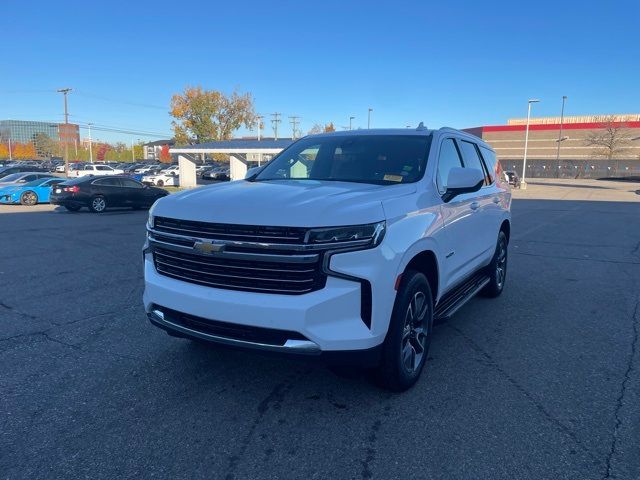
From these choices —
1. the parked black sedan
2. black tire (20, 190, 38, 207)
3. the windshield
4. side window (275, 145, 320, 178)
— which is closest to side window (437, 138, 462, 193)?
the windshield

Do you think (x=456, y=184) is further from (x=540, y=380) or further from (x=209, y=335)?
(x=209, y=335)

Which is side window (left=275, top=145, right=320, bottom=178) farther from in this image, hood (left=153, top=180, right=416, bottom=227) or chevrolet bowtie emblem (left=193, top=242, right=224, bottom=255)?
chevrolet bowtie emblem (left=193, top=242, right=224, bottom=255)

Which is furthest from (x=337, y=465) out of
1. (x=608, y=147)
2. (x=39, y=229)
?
(x=608, y=147)

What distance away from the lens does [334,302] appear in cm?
301

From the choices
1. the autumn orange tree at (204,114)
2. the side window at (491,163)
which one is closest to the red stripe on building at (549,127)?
the autumn orange tree at (204,114)

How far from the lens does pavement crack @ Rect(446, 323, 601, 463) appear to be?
122 inches

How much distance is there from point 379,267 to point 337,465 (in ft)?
3.85

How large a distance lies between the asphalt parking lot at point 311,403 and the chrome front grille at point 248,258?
924mm

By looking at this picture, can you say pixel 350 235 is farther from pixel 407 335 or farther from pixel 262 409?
pixel 262 409

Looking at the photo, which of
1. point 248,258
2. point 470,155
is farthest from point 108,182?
point 248,258

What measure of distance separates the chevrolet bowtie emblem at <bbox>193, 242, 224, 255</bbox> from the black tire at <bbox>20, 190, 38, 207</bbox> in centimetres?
2168

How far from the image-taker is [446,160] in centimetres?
462

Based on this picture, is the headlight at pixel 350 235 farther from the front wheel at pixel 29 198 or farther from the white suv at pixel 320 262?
the front wheel at pixel 29 198

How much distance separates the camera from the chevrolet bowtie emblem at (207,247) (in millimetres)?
3169
